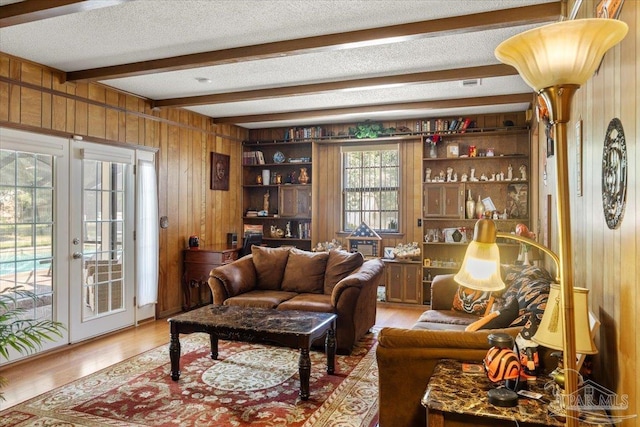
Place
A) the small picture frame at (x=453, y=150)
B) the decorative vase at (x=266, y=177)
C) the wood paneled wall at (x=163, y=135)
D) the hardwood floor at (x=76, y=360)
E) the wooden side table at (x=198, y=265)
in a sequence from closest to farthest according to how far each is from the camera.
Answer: the hardwood floor at (x=76, y=360) → the wood paneled wall at (x=163, y=135) → the wooden side table at (x=198, y=265) → the small picture frame at (x=453, y=150) → the decorative vase at (x=266, y=177)

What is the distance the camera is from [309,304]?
4.21 metres

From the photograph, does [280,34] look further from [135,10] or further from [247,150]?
[247,150]

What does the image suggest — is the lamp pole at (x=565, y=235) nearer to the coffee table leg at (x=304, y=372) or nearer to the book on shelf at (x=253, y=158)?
the coffee table leg at (x=304, y=372)

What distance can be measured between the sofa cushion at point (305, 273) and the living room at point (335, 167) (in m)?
1.79

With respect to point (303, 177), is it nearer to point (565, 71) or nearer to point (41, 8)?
point (41, 8)

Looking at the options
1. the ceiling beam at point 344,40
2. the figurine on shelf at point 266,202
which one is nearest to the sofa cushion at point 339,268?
the ceiling beam at point 344,40

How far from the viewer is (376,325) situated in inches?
204

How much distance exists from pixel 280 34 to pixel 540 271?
2727mm

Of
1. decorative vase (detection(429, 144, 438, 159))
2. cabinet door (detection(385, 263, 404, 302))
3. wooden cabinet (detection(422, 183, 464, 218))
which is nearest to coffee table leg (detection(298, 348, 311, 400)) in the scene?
cabinet door (detection(385, 263, 404, 302))

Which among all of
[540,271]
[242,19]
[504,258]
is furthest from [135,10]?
[504,258]

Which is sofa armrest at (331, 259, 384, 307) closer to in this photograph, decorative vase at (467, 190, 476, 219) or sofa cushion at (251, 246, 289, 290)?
sofa cushion at (251, 246, 289, 290)

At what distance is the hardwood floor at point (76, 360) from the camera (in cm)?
333

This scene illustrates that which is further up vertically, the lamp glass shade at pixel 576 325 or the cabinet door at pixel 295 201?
the cabinet door at pixel 295 201

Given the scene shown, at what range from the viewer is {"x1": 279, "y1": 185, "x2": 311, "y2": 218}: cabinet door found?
699 cm
